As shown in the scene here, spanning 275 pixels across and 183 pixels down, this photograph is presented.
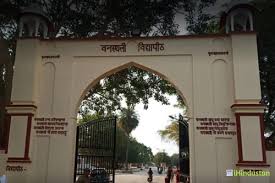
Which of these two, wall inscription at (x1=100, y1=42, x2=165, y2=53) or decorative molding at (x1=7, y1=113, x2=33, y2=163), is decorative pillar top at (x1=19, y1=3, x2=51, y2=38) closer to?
wall inscription at (x1=100, y1=42, x2=165, y2=53)

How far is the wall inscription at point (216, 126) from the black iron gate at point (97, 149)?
288 cm

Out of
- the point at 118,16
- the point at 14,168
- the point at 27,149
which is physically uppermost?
the point at 118,16

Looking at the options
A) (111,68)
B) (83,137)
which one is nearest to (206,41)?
(111,68)

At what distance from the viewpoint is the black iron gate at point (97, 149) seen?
1142cm

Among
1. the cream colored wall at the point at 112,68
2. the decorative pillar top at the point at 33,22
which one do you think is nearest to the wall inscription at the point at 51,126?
the cream colored wall at the point at 112,68

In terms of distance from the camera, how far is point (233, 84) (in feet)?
34.2

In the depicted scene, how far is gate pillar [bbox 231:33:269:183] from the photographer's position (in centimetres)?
971

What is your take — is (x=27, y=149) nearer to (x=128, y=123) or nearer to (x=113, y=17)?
(x=113, y=17)

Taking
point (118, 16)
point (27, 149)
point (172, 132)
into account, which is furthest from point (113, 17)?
point (172, 132)

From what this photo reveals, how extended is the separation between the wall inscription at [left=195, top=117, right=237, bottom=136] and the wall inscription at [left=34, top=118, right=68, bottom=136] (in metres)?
3.89

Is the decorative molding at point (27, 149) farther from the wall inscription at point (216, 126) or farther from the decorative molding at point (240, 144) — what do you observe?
the decorative molding at point (240, 144)

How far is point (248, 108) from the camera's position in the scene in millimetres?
10016

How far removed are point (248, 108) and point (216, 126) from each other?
100 centimetres

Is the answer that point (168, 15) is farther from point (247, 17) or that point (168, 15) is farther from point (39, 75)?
point (39, 75)
